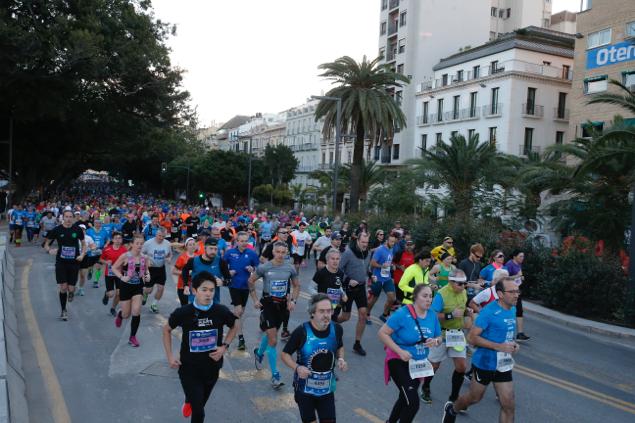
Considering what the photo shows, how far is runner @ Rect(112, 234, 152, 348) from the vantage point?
8.70 meters

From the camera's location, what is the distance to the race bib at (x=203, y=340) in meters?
5.09

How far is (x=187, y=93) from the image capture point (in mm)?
36594

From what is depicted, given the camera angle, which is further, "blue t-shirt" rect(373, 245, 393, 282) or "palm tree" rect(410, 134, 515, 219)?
"palm tree" rect(410, 134, 515, 219)

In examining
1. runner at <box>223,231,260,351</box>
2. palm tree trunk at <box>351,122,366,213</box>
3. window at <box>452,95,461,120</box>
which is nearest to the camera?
runner at <box>223,231,260,351</box>

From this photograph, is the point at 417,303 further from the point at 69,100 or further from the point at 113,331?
the point at 69,100

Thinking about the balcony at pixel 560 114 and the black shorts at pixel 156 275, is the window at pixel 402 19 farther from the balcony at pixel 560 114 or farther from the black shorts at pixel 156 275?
the black shorts at pixel 156 275

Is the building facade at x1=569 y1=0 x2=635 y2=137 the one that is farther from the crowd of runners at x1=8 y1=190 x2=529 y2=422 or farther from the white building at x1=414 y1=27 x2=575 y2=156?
the crowd of runners at x1=8 y1=190 x2=529 y2=422

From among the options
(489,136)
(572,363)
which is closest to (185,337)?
(572,363)

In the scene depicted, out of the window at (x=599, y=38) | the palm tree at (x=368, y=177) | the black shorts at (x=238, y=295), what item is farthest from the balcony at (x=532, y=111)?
the black shorts at (x=238, y=295)

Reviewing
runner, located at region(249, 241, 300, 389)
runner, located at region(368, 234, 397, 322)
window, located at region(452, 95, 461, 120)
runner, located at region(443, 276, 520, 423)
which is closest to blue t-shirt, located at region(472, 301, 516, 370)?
runner, located at region(443, 276, 520, 423)

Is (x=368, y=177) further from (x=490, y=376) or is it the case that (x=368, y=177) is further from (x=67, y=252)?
(x=490, y=376)

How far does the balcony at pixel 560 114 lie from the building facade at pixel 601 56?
845cm

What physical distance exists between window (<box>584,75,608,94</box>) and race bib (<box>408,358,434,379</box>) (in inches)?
1221

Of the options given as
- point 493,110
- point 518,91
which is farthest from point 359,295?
point 493,110
